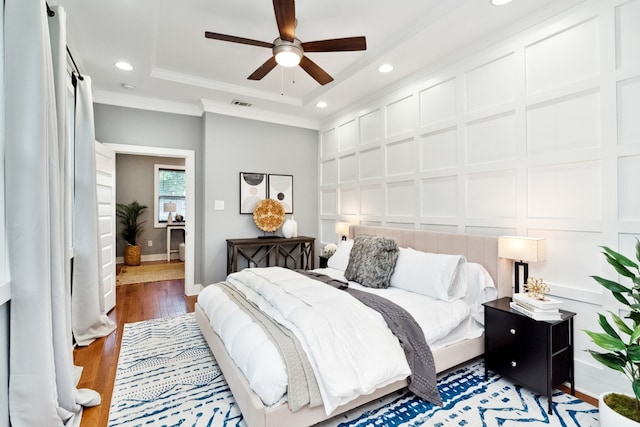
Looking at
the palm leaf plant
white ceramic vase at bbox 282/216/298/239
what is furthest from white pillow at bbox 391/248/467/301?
the palm leaf plant

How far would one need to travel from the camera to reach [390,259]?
2.93m

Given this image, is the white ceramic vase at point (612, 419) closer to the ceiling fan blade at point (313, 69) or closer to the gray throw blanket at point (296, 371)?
the gray throw blanket at point (296, 371)

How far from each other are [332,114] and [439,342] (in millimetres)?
3773

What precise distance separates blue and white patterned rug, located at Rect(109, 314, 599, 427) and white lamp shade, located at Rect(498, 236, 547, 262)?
93 cm

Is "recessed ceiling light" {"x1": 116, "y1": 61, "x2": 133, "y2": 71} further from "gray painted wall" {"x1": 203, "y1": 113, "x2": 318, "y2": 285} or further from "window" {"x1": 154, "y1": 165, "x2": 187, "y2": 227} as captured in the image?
"window" {"x1": 154, "y1": 165, "x2": 187, "y2": 227}

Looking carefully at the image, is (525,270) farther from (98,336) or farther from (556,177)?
(98,336)

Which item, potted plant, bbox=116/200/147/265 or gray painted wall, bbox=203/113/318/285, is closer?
gray painted wall, bbox=203/113/318/285

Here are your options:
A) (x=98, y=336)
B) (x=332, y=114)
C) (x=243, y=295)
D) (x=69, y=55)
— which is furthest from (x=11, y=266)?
(x=332, y=114)

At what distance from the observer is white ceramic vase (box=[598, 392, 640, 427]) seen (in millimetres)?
1426

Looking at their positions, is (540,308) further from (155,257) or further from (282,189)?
(155,257)

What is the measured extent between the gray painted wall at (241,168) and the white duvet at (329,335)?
2045 millimetres

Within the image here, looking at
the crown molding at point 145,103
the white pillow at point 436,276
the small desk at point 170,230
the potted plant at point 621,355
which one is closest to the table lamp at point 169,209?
the small desk at point 170,230

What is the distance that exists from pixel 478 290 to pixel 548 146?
127 centimetres

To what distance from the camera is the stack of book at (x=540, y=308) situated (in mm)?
2031
